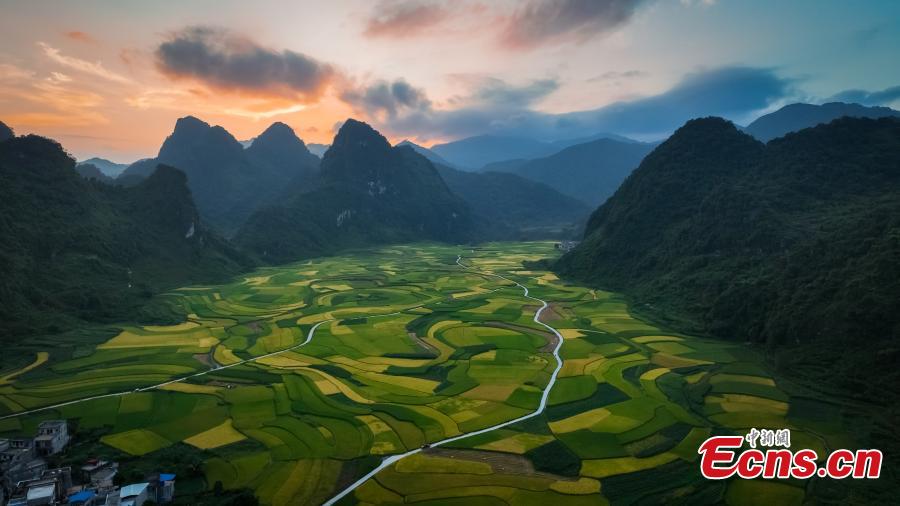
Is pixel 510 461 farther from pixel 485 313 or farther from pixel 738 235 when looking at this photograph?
pixel 738 235

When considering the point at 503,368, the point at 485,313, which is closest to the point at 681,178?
the point at 485,313

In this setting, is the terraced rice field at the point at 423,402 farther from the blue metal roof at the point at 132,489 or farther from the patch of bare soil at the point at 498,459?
the blue metal roof at the point at 132,489

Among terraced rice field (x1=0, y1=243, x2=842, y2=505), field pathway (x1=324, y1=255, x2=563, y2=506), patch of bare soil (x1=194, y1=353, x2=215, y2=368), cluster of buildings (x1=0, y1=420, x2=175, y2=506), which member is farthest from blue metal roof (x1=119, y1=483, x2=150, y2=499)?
patch of bare soil (x1=194, y1=353, x2=215, y2=368)

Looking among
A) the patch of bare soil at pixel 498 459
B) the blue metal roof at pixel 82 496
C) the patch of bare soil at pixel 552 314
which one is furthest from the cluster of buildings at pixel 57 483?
the patch of bare soil at pixel 552 314

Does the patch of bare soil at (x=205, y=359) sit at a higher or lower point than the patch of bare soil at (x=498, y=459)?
higher

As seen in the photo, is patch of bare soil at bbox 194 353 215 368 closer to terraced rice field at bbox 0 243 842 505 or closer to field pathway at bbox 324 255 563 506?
terraced rice field at bbox 0 243 842 505

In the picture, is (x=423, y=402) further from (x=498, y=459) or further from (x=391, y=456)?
(x=498, y=459)
